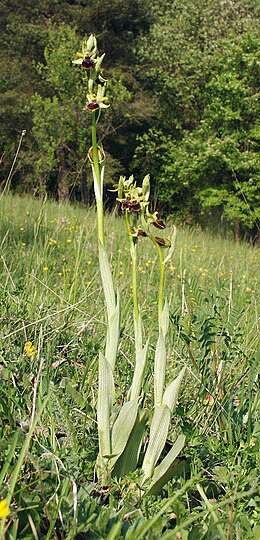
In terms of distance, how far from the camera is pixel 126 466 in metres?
1.19

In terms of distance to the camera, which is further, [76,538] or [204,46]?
[204,46]

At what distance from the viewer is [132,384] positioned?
116cm

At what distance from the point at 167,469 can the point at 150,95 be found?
18214 millimetres

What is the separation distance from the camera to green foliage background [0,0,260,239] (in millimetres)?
16250

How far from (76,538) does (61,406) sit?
1.70 feet

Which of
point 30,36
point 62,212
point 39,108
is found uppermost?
point 30,36

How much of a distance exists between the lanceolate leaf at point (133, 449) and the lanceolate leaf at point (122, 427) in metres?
0.02

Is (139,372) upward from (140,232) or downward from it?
downward

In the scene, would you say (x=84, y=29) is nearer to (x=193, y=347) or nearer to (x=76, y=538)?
(x=193, y=347)

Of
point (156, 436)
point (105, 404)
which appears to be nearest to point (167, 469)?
point (156, 436)

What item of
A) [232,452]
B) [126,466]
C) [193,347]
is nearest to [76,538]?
[126,466]

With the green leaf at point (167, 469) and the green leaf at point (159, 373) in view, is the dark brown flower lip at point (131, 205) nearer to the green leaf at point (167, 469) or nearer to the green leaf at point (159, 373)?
the green leaf at point (159, 373)

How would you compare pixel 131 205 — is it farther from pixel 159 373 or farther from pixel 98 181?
pixel 159 373

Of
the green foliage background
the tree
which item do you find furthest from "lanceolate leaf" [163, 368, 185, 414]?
the tree
